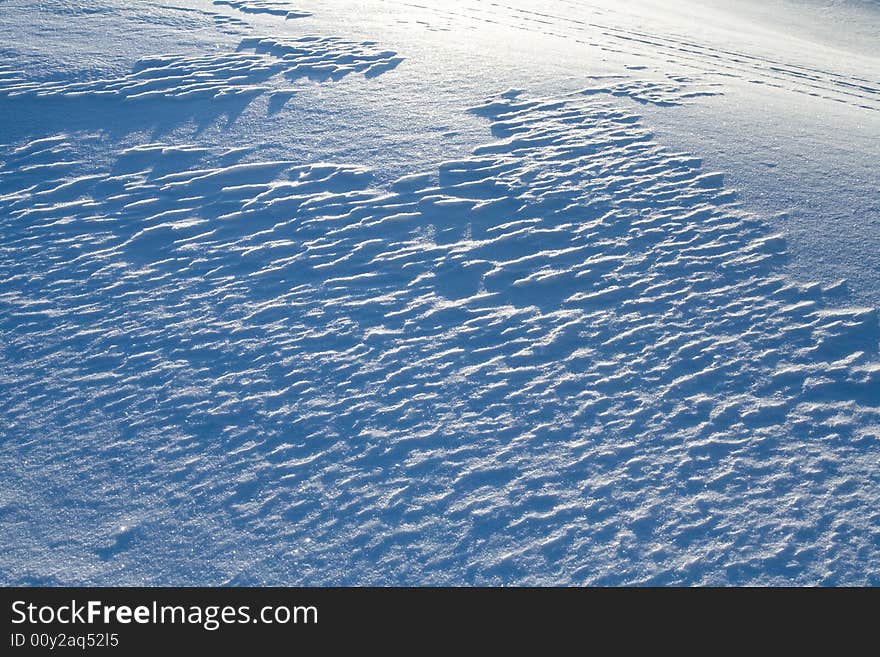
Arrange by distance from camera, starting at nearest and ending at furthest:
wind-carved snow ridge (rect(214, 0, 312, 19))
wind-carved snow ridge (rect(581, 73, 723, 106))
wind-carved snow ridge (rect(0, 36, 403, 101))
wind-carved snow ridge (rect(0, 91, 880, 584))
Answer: wind-carved snow ridge (rect(0, 91, 880, 584)), wind-carved snow ridge (rect(0, 36, 403, 101)), wind-carved snow ridge (rect(581, 73, 723, 106)), wind-carved snow ridge (rect(214, 0, 312, 19))

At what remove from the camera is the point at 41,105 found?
461 cm

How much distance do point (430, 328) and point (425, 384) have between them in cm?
34

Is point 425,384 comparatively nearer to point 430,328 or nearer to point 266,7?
point 430,328

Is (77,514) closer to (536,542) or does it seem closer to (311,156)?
(536,542)

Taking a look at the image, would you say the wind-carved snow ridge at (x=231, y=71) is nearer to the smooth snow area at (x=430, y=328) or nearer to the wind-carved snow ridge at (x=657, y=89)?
the smooth snow area at (x=430, y=328)

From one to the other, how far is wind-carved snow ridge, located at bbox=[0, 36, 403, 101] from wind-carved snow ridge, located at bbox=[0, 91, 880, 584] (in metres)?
1.22

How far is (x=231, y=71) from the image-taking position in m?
5.19

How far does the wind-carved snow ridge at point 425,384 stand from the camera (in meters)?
2.09

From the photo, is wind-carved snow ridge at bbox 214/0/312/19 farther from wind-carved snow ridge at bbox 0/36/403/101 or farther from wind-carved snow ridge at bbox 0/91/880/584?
wind-carved snow ridge at bbox 0/91/880/584

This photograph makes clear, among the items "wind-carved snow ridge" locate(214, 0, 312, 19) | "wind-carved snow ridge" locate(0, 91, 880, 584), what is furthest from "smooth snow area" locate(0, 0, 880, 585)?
"wind-carved snow ridge" locate(214, 0, 312, 19)

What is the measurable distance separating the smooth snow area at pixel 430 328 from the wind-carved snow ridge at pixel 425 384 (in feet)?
0.04

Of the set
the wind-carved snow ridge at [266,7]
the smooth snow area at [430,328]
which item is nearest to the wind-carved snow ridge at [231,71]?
the smooth snow area at [430,328]

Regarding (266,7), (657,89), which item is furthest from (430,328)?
(266,7)

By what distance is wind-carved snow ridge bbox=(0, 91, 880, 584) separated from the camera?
82.4 inches
